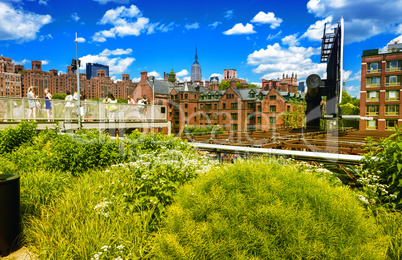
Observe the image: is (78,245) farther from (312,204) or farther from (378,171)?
(378,171)

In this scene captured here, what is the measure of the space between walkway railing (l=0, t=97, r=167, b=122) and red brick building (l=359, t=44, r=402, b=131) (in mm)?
53412

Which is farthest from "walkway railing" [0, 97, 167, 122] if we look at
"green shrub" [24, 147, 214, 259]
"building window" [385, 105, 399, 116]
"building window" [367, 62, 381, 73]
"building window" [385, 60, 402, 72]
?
"building window" [385, 60, 402, 72]

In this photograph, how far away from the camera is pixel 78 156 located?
7.29m

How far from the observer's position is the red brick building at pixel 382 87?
171 ft

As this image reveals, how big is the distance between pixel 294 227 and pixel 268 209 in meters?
0.30

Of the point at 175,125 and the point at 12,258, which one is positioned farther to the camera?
the point at 175,125

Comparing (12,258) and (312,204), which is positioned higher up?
(312,204)

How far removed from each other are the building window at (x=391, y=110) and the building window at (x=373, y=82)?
17.3 feet

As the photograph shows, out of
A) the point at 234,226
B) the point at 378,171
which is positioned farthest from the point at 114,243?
the point at 378,171

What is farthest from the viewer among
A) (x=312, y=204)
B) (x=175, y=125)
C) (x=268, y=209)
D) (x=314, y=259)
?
(x=175, y=125)

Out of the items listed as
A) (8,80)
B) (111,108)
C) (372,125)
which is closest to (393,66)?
(372,125)

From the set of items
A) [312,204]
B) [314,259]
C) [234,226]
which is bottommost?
[314,259]

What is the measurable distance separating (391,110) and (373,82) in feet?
23.4

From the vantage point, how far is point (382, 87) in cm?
5334
